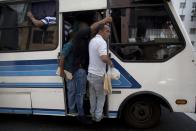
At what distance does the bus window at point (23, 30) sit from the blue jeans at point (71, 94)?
28.9 inches

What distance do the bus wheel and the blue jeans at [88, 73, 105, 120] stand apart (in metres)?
0.52

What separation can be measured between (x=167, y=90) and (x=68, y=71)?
1.77 m

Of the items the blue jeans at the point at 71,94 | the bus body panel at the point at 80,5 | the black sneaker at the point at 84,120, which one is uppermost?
the bus body panel at the point at 80,5

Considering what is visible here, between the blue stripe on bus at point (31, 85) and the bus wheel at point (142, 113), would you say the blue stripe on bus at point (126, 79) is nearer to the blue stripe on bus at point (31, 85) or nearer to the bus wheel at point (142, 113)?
the bus wheel at point (142, 113)

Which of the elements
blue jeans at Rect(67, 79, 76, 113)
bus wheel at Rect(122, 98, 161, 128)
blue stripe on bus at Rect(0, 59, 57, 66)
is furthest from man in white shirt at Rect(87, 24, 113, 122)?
blue stripe on bus at Rect(0, 59, 57, 66)

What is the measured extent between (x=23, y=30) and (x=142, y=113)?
270cm

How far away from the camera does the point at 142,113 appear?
6.55 meters

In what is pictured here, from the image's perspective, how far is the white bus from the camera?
6.18m

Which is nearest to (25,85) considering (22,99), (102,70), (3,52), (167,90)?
(22,99)

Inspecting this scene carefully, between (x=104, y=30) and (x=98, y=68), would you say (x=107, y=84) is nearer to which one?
(x=98, y=68)

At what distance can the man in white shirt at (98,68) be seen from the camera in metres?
6.05

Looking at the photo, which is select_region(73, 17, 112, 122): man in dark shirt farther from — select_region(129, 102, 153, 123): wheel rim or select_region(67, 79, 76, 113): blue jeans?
select_region(129, 102, 153, 123): wheel rim

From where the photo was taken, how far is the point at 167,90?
6.21 m

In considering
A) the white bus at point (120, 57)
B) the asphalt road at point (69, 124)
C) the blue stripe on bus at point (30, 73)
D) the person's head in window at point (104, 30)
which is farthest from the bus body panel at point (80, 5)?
the asphalt road at point (69, 124)
